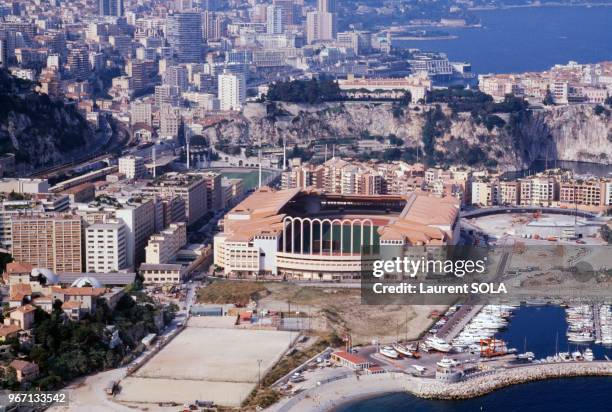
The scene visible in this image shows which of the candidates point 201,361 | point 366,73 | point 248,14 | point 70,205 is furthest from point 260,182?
point 248,14

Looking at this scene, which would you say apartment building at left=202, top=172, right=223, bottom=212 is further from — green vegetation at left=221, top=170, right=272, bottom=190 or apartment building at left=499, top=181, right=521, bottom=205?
apartment building at left=499, top=181, right=521, bottom=205

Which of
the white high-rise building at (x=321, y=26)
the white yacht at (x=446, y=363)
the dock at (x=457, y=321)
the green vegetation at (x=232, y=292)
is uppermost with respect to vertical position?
the white high-rise building at (x=321, y=26)

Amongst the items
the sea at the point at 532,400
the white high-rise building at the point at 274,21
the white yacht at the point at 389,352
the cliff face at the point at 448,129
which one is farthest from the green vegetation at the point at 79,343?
the white high-rise building at the point at 274,21

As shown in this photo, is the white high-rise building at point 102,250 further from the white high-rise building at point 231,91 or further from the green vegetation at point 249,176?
the white high-rise building at point 231,91

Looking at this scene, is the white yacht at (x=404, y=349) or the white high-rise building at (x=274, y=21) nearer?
the white yacht at (x=404, y=349)

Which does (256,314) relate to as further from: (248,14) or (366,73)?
(248,14)

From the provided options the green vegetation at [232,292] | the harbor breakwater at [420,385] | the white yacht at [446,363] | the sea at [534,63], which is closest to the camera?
the harbor breakwater at [420,385]

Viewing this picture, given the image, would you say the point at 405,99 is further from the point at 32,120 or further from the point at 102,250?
the point at 102,250

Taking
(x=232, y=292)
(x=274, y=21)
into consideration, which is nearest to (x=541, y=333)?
(x=232, y=292)
